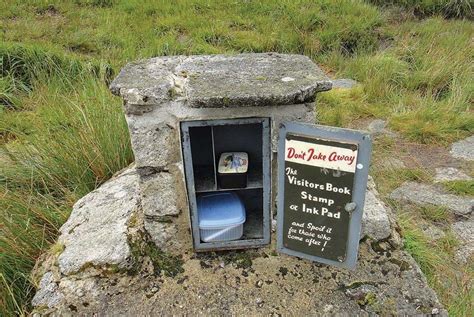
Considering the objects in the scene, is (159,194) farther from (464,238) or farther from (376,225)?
(464,238)

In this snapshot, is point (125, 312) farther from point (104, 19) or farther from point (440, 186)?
point (104, 19)

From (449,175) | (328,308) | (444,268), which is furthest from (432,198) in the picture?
(328,308)

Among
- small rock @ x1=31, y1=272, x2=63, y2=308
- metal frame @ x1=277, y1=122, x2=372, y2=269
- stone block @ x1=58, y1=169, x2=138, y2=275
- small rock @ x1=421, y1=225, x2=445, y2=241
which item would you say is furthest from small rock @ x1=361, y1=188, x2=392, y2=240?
small rock @ x1=31, y1=272, x2=63, y2=308

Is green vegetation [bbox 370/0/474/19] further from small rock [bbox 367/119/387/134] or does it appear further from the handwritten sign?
the handwritten sign

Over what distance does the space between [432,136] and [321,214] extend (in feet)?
9.31

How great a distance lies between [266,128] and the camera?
1.93m

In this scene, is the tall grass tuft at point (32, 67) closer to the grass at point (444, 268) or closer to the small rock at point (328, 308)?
the grass at point (444, 268)

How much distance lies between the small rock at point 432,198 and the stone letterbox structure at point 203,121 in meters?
1.65

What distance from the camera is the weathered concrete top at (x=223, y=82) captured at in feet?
5.85

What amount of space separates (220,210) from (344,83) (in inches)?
139

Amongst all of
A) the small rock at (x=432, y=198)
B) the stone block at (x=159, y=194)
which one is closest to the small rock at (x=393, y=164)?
the small rock at (x=432, y=198)

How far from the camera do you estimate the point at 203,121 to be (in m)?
1.88

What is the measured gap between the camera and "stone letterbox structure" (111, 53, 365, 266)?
185 cm

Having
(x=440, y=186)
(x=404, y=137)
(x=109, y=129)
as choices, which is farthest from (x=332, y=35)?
(x=109, y=129)
